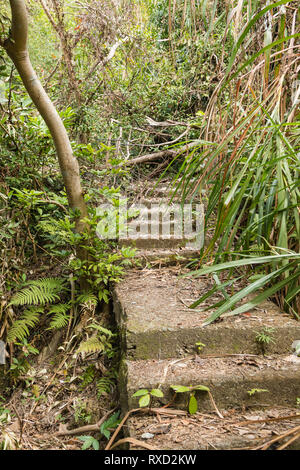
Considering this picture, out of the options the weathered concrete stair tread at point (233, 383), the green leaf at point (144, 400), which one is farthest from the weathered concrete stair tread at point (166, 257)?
the green leaf at point (144, 400)

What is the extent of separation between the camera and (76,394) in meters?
1.50

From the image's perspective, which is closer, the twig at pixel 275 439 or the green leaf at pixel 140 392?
the twig at pixel 275 439

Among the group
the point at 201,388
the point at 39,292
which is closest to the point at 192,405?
the point at 201,388

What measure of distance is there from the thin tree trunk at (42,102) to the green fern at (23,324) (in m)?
0.49

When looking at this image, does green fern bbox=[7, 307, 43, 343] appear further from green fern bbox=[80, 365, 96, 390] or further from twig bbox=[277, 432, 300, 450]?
twig bbox=[277, 432, 300, 450]

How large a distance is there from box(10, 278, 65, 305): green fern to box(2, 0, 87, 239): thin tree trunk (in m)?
0.33

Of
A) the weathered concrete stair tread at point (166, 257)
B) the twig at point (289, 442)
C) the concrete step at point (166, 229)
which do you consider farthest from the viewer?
the concrete step at point (166, 229)

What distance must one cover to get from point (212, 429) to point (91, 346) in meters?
0.67

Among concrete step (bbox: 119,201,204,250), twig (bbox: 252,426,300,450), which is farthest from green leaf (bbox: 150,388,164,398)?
concrete step (bbox: 119,201,204,250)

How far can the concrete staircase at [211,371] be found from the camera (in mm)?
1013

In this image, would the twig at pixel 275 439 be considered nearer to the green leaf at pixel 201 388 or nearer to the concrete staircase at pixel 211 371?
the concrete staircase at pixel 211 371

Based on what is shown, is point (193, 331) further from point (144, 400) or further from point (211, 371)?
point (144, 400)

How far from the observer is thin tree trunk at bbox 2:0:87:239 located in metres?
1.31

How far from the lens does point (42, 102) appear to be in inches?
58.6
